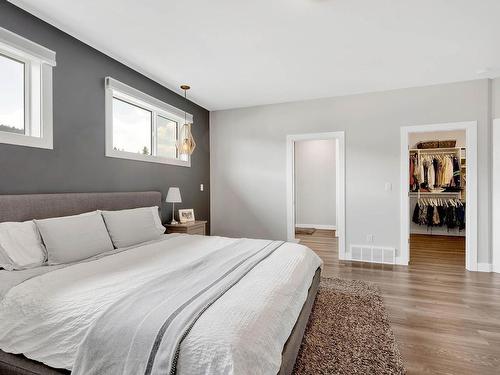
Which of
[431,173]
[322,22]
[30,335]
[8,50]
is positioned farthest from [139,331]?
[431,173]

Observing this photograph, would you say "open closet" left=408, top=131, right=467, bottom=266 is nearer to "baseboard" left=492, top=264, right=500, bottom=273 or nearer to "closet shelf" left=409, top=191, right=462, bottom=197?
"closet shelf" left=409, top=191, right=462, bottom=197

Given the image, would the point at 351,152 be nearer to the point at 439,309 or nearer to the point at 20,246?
the point at 439,309

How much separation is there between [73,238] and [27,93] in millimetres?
1389

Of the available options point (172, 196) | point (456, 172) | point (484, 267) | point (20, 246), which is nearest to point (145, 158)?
point (172, 196)

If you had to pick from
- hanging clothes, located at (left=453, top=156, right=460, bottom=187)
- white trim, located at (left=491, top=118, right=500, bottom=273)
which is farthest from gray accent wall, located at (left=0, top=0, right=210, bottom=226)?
hanging clothes, located at (left=453, top=156, right=460, bottom=187)

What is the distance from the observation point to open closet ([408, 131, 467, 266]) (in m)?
6.00

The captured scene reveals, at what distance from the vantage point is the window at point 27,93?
2.32 m

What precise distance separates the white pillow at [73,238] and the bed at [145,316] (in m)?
0.12

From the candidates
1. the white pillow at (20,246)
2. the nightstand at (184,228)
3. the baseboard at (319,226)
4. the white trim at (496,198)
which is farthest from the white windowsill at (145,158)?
the white trim at (496,198)

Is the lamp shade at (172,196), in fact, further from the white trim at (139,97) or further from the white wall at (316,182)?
the white wall at (316,182)

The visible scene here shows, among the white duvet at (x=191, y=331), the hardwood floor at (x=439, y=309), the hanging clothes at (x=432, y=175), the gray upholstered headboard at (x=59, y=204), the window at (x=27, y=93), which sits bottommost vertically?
the hardwood floor at (x=439, y=309)

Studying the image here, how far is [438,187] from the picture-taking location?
6.21 metres

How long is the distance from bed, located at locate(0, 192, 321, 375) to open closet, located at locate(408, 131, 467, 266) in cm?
519

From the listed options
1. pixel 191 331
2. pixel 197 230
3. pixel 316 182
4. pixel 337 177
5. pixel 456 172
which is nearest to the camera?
pixel 191 331
